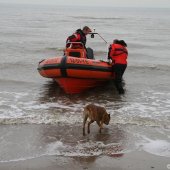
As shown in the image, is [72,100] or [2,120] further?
[72,100]

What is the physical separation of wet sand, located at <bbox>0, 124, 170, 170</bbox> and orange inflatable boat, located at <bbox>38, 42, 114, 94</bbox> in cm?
238

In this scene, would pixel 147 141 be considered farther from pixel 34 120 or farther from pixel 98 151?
pixel 34 120

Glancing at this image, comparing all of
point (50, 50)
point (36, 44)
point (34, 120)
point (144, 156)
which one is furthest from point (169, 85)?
point (36, 44)

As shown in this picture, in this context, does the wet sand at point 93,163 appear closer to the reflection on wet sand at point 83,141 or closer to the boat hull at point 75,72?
the reflection on wet sand at point 83,141

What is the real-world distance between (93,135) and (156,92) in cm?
425

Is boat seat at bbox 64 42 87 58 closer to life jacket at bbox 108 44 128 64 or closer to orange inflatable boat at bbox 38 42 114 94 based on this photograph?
orange inflatable boat at bbox 38 42 114 94

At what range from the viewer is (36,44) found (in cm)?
2180

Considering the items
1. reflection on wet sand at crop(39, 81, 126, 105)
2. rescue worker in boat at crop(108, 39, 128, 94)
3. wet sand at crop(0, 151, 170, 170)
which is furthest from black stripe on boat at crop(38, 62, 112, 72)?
wet sand at crop(0, 151, 170, 170)

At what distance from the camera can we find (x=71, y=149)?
18.0 ft

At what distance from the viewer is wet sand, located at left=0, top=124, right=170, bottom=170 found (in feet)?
16.1

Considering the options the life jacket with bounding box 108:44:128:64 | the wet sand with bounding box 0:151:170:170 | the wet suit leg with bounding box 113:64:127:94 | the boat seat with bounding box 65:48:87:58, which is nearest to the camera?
the wet sand with bounding box 0:151:170:170

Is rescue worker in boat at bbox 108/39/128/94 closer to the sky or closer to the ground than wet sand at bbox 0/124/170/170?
closer to the sky

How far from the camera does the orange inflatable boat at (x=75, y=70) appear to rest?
8.77 metres

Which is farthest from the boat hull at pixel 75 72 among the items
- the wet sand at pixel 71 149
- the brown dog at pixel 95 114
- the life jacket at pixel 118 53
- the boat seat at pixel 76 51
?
the brown dog at pixel 95 114
